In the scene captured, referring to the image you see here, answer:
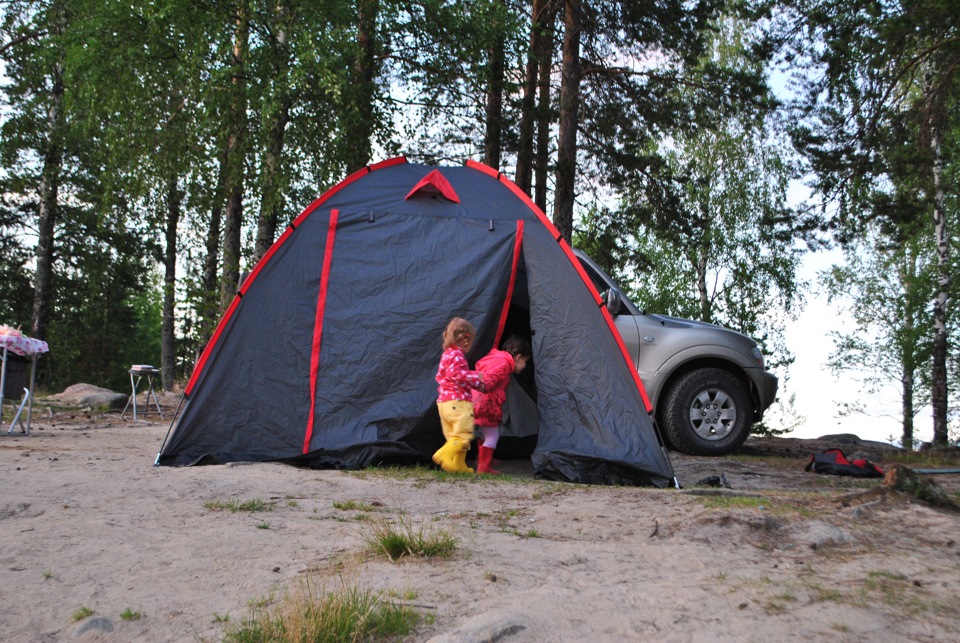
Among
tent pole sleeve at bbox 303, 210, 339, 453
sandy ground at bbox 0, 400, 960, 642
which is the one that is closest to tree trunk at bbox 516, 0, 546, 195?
tent pole sleeve at bbox 303, 210, 339, 453

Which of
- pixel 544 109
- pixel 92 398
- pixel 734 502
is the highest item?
pixel 544 109

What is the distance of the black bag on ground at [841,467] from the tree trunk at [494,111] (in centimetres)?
855

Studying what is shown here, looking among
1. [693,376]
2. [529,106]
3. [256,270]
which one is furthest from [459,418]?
[529,106]

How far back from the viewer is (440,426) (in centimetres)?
692

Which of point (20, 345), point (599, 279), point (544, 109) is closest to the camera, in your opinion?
point (599, 279)

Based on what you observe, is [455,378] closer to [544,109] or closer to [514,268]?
[514,268]

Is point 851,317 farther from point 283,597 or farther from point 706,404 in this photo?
point 283,597

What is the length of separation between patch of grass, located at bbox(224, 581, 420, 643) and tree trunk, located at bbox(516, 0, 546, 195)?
39.0 ft

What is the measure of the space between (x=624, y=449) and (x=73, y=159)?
2068 centimetres

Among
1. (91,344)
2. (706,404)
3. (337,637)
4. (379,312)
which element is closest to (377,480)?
(379,312)

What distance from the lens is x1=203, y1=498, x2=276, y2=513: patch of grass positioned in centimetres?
467

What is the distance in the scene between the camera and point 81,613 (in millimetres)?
2887

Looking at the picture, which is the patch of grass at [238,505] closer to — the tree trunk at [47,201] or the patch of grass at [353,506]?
the patch of grass at [353,506]

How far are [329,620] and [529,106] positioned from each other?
1249 cm
